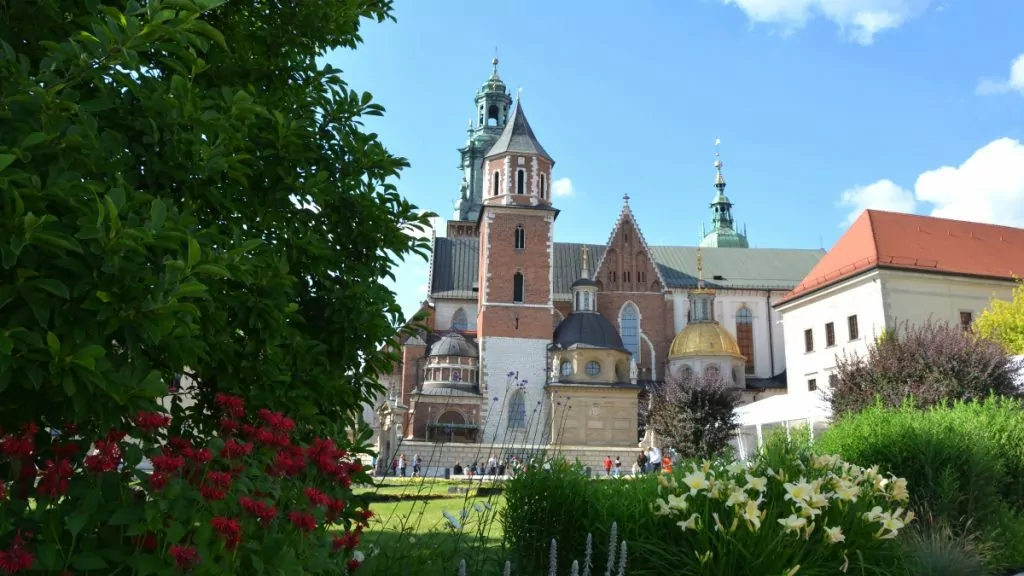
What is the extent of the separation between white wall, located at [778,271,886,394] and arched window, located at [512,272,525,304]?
15.0 m

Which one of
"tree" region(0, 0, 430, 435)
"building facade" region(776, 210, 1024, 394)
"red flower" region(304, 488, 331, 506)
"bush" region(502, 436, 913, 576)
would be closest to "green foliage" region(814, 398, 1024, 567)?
"bush" region(502, 436, 913, 576)

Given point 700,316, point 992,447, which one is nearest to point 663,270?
point 700,316

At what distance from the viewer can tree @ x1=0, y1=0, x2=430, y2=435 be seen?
8.35ft

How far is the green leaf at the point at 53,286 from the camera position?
2.44 metres

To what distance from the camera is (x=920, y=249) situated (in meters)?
38.4

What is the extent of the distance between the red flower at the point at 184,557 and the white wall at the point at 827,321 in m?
35.4

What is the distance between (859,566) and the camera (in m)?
5.23

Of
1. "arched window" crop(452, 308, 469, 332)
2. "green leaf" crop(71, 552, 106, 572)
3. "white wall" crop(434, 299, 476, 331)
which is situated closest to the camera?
"green leaf" crop(71, 552, 106, 572)

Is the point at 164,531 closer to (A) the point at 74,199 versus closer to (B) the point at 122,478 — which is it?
(B) the point at 122,478

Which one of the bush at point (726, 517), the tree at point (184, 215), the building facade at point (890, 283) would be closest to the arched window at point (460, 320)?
the building facade at point (890, 283)

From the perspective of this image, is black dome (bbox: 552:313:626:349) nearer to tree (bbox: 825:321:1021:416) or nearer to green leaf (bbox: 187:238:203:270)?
tree (bbox: 825:321:1021:416)

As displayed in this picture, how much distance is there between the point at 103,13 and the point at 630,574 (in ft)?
14.0

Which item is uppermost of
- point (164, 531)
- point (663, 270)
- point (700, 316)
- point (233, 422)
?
point (663, 270)

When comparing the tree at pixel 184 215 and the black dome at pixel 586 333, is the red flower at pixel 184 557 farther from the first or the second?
the black dome at pixel 586 333
